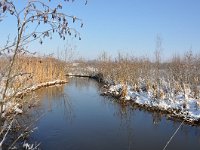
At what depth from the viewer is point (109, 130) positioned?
11.7 m

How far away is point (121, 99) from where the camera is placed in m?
19.5

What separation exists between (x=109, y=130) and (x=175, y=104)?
4976 mm

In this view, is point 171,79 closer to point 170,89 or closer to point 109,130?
point 170,89

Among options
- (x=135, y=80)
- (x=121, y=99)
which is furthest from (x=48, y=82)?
(x=121, y=99)

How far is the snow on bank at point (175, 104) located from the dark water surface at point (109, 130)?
73 centimetres

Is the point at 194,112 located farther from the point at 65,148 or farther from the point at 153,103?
the point at 65,148

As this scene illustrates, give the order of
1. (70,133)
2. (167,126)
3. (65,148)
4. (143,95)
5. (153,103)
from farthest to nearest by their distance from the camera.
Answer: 1. (143,95)
2. (153,103)
3. (167,126)
4. (70,133)
5. (65,148)

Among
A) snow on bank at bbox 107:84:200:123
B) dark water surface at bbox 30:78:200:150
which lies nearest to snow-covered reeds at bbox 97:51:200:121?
snow on bank at bbox 107:84:200:123

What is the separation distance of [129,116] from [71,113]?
9.49ft

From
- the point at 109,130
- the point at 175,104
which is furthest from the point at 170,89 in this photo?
the point at 109,130

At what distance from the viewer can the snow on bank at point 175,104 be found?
529 inches

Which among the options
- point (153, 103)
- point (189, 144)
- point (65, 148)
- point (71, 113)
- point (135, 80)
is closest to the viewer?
point (65, 148)

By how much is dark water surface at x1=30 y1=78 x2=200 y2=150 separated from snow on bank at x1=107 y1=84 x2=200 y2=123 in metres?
0.73

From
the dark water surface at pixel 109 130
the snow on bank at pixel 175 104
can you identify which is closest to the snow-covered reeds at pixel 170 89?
the snow on bank at pixel 175 104
